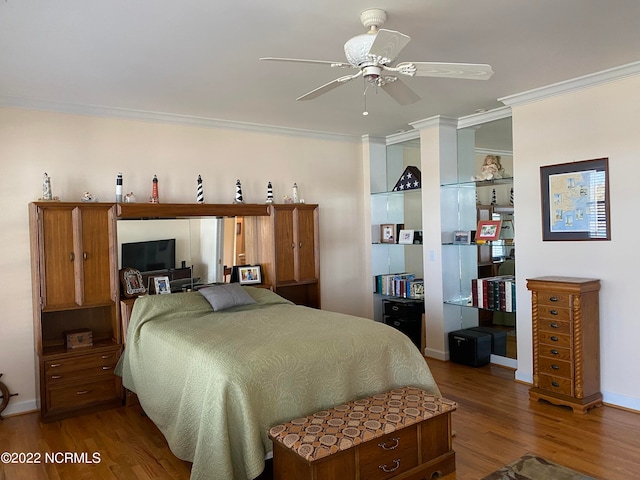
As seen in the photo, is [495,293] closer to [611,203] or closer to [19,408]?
[611,203]

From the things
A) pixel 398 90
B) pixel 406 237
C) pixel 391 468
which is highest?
pixel 398 90

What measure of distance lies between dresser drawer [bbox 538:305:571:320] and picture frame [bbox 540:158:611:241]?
2.08 feet

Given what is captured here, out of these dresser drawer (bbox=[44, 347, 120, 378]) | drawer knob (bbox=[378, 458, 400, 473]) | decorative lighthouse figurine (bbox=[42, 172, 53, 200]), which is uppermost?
decorative lighthouse figurine (bbox=[42, 172, 53, 200])

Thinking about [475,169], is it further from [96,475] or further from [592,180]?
[96,475]

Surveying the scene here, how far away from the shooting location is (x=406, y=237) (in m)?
5.83

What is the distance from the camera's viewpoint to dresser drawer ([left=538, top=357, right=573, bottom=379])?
3.81 metres

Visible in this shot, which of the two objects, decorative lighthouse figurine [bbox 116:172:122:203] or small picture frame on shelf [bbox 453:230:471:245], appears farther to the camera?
small picture frame on shelf [bbox 453:230:471:245]

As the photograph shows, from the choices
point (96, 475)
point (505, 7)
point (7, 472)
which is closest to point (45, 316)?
point (7, 472)

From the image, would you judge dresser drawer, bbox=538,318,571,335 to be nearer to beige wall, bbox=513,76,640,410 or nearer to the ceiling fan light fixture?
beige wall, bbox=513,76,640,410

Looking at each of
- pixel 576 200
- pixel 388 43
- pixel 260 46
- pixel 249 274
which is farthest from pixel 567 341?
pixel 260 46

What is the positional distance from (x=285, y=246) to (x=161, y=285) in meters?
1.30

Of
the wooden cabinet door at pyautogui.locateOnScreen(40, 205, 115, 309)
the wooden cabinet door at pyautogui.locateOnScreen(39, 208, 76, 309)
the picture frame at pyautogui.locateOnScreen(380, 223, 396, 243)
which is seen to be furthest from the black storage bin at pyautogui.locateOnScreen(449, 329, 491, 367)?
the wooden cabinet door at pyautogui.locateOnScreen(39, 208, 76, 309)

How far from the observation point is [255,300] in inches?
178
